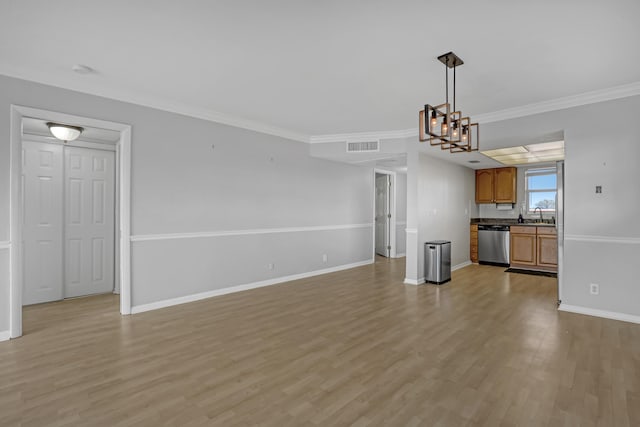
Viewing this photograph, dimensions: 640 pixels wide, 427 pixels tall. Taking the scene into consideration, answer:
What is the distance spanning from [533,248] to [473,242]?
125 centimetres

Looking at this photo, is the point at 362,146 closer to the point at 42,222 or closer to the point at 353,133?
the point at 353,133

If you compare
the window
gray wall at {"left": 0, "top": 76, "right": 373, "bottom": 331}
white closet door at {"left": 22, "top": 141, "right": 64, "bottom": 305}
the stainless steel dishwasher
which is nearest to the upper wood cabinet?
the window

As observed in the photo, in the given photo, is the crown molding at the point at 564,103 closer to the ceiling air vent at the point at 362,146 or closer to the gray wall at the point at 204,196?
the ceiling air vent at the point at 362,146

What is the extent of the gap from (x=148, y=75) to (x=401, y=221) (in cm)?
728

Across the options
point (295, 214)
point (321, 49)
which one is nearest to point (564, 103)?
point (321, 49)

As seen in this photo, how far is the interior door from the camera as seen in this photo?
897cm

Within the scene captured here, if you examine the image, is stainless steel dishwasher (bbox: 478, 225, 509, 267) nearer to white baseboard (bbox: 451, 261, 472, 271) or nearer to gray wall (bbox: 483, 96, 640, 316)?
white baseboard (bbox: 451, 261, 472, 271)

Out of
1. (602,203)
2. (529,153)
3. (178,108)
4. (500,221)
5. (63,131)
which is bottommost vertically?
(500,221)

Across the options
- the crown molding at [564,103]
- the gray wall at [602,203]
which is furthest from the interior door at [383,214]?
the gray wall at [602,203]

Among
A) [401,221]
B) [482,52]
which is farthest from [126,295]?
[401,221]

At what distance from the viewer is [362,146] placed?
6117mm

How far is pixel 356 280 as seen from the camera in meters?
6.03

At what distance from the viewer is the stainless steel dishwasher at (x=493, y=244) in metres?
7.43

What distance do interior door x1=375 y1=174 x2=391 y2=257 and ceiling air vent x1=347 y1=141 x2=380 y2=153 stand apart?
3.00 metres
